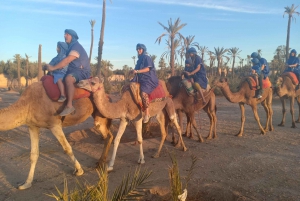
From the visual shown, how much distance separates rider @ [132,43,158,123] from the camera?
6152 mm

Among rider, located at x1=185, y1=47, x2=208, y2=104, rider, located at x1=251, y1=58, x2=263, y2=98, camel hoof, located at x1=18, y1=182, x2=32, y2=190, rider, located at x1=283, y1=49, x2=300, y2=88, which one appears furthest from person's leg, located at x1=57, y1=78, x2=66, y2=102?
rider, located at x1=283, y1=49, x2=300, y2=88

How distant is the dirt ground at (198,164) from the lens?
4.64 meters

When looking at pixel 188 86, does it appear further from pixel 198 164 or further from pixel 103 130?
pixel 103 130

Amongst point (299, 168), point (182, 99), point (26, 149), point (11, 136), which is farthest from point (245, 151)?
point (11, 136)

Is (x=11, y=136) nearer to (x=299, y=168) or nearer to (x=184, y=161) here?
(x=184, y=161)

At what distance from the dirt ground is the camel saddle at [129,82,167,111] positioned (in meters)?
1.21

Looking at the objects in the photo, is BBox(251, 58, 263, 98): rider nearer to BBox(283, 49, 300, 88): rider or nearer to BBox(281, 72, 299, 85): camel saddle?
BBox(281, 72, 299, 85): camel saddle

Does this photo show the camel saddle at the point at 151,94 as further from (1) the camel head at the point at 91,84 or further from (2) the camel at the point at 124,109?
(1) the camel head at the point at 91,84

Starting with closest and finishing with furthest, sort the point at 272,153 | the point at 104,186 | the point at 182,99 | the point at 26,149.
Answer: the point at 104,186 < the point at 272,153 < the point at 26,149 < the point at 182,99

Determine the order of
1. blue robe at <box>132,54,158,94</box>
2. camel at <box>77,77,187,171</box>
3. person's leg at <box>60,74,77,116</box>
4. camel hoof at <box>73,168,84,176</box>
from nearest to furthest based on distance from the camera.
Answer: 1. person's leg at <box>60,74,77,116</box>
2. camel at <box>77,77,187,171</box>
3. camel hoof at <box>73,168,84,176</box>
4. blue robe at <box>132,54,158,94</box>

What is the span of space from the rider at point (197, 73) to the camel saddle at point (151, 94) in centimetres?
156

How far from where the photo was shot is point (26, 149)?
766 cm

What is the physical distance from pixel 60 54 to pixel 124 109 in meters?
1.79

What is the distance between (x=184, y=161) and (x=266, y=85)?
504cm
